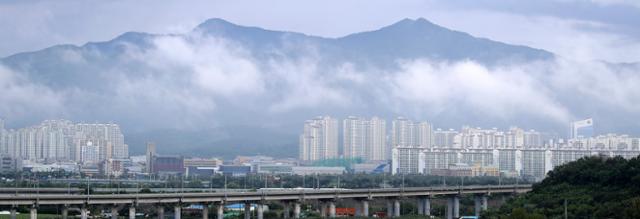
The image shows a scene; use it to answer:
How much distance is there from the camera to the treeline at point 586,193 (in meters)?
38.3

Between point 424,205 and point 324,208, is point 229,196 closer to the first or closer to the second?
point 324,208

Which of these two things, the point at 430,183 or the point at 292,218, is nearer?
the point at 292,218

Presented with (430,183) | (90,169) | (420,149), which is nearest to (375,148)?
(420,149)

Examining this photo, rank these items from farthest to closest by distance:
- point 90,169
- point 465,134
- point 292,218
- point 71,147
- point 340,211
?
point 465,134, point 71,147, point 90,169, point 340,211, point 292,218

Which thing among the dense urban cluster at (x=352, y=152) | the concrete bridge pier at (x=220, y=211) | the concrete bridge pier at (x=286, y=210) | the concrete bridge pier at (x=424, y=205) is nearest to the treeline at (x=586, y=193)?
the concrete bridge pier at (x=220, y=211)

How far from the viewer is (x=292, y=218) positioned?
5138 cm

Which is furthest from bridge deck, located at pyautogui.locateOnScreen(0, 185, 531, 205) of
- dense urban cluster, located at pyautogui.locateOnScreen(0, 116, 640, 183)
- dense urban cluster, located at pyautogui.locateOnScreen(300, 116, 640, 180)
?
dense urban cluster, located at pyautogui.locateOnScreen(300, 116, 640, 180)

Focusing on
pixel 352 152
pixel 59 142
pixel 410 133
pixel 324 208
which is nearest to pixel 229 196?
pixel 324 208

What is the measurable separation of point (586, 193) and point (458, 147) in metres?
92.0

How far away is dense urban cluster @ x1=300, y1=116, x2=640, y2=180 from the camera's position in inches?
4331

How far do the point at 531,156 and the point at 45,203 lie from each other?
76259 mm

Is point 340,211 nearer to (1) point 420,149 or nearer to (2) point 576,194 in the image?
(2) point 576,194

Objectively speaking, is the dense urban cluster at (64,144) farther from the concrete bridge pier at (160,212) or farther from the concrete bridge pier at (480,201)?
the concrete bridge pier at (160,212)

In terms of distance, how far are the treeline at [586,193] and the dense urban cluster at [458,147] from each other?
5088 cm
